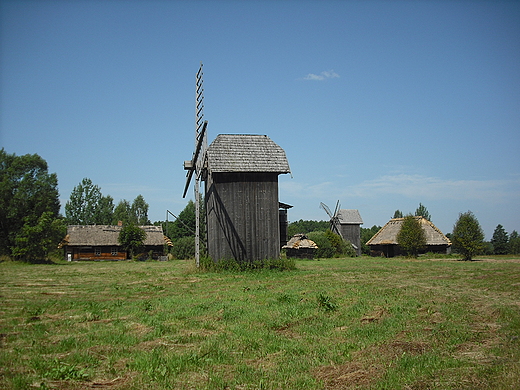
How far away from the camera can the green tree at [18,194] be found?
47844mm

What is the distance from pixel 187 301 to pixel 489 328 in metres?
7.71

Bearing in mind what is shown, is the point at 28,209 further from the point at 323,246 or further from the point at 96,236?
the point at 323,246

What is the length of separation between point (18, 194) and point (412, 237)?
42.7 meters

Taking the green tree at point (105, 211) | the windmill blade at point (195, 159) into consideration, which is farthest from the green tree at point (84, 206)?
the windmill blade at point (195, 159)

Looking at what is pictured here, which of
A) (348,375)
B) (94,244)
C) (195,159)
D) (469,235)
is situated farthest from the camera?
(94,244)

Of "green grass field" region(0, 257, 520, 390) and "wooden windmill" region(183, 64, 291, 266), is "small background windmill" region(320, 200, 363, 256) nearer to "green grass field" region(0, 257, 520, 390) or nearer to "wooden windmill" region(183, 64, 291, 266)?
"wooden windmill" region(183, 64, 291, 266)

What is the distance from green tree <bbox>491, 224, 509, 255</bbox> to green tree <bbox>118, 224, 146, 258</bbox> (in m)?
56.4

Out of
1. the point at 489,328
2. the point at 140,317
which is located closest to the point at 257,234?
the point at 140,317

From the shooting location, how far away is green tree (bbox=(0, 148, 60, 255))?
157ft

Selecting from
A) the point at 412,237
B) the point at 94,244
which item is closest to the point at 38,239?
the point at 94,244

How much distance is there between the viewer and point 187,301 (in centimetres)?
1256

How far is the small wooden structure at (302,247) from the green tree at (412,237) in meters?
9.27

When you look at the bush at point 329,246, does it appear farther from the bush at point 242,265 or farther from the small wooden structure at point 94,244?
the bush at point 242,265

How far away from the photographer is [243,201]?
23.6 meters
